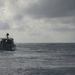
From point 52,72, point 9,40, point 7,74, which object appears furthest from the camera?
point 9,40

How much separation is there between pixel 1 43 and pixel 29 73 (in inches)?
2883

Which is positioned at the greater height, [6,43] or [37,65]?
[6,43]

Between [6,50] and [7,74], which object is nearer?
[7,74]

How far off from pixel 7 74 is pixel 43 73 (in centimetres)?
640

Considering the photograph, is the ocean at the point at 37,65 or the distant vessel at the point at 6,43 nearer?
the ocean at the point at 37,65

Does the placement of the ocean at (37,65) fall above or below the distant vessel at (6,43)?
below

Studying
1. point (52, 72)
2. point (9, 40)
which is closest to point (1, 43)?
point (9, 40)

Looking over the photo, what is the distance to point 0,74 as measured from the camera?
47344mm

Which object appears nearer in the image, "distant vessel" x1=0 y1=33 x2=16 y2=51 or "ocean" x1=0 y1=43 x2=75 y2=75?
"ocean" x1=0 y1=43 x2=75 y2=75

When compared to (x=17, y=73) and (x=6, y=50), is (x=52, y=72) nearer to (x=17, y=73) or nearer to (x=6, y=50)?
(x=17, y=73)

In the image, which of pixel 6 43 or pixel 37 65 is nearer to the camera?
pixel 37 65

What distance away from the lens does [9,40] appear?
393ft

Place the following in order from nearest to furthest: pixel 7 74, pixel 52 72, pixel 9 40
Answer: pixel 7 74 → pixel 52 72 → pixel 9 40

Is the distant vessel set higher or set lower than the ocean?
higher
